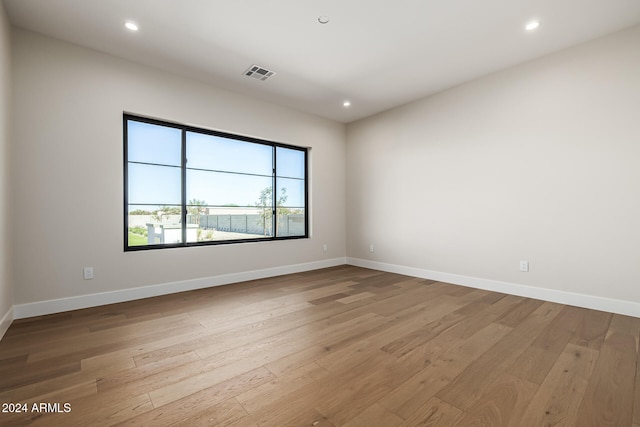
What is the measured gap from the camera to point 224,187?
4336mm

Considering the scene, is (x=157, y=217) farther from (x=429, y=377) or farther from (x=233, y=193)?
(x=429, y=377)

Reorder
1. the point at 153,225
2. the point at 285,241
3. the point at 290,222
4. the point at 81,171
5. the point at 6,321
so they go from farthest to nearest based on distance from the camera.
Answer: the point at 290,222 → the point at 285,241 → the point at 153,225 → the point at 81,171 → the point at 6,321

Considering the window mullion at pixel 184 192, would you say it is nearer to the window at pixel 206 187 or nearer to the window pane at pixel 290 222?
the window at pixel 206 187

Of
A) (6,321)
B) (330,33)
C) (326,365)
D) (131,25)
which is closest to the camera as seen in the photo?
(326,365)

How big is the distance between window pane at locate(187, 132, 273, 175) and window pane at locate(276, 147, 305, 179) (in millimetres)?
176

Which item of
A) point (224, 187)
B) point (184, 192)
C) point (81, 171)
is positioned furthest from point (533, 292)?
point (81, 171)

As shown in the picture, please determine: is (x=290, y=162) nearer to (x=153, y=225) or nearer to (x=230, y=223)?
(x=230, y=223)

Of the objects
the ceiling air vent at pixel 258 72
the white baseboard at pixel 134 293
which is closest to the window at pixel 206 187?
the white baseboard at pixel 134 293

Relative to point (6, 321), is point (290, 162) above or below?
above

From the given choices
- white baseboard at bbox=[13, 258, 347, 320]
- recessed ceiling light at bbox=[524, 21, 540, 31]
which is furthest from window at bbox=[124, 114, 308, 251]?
recessed ceiling light at bbox=[524, 21, 540, 31]

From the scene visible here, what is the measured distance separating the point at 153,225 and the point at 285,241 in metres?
1.98

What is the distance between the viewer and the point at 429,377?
5.80ft

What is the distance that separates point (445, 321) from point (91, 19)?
4.37 m

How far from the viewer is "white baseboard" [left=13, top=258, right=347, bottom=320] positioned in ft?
9.37
